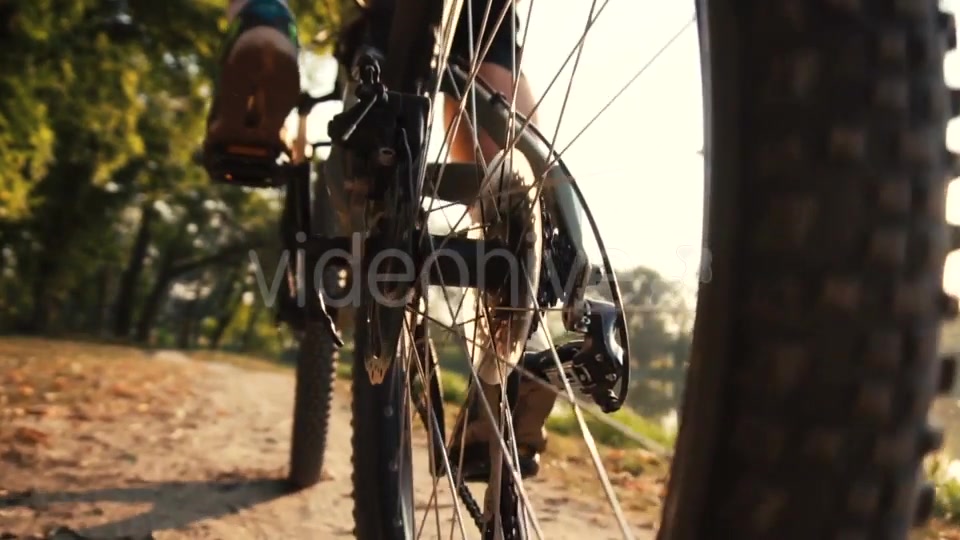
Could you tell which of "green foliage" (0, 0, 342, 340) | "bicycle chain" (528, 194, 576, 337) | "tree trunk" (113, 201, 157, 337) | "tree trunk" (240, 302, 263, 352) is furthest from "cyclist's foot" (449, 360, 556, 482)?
"tree trunk" (240, 302, 263, 352)

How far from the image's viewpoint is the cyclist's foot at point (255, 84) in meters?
1.04

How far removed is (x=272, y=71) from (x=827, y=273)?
82cm

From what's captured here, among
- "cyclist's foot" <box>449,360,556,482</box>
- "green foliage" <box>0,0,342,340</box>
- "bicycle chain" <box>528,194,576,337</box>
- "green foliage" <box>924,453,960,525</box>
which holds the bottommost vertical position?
"green foliage" <box>924,453,960,525</box>

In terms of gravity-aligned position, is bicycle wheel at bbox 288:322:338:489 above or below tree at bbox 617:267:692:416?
below

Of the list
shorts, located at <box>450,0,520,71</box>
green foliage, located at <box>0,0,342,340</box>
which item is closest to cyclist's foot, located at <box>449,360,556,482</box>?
shorts, located at <box>450,0,520,71</box>

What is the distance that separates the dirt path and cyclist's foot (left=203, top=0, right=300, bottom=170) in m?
0.48

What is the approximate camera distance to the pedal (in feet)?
3.57

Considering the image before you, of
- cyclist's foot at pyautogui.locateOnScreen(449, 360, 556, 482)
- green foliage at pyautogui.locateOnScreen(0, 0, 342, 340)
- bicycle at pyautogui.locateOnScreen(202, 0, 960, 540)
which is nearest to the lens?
bicycle at pyautogui.locateOnScreen(202, 0, 960, 540)

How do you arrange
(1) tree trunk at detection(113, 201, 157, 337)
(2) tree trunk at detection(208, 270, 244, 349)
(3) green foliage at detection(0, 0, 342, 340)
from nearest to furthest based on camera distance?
(3) green foliage at detection(0, 0, 342, 340) → (1) tree trunk at detection(113, 201, 157, 337) → (2) tree trunk at detection(208, 270, 244, 349)

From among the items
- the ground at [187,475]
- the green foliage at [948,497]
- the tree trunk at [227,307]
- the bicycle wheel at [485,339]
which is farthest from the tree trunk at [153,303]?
the bicycle wheel at [485,339]

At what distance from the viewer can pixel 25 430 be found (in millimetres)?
2066

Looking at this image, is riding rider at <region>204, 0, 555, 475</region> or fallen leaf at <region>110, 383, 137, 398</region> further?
fallen leaf at <region>110, 383, 137, 398</region>

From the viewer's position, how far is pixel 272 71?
105cm

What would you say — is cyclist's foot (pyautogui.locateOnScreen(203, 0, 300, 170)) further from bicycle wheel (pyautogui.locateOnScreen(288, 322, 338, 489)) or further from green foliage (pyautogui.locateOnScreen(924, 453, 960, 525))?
green foliage (pyautogui.locateOnScreen(924, 453, 960, 525))
